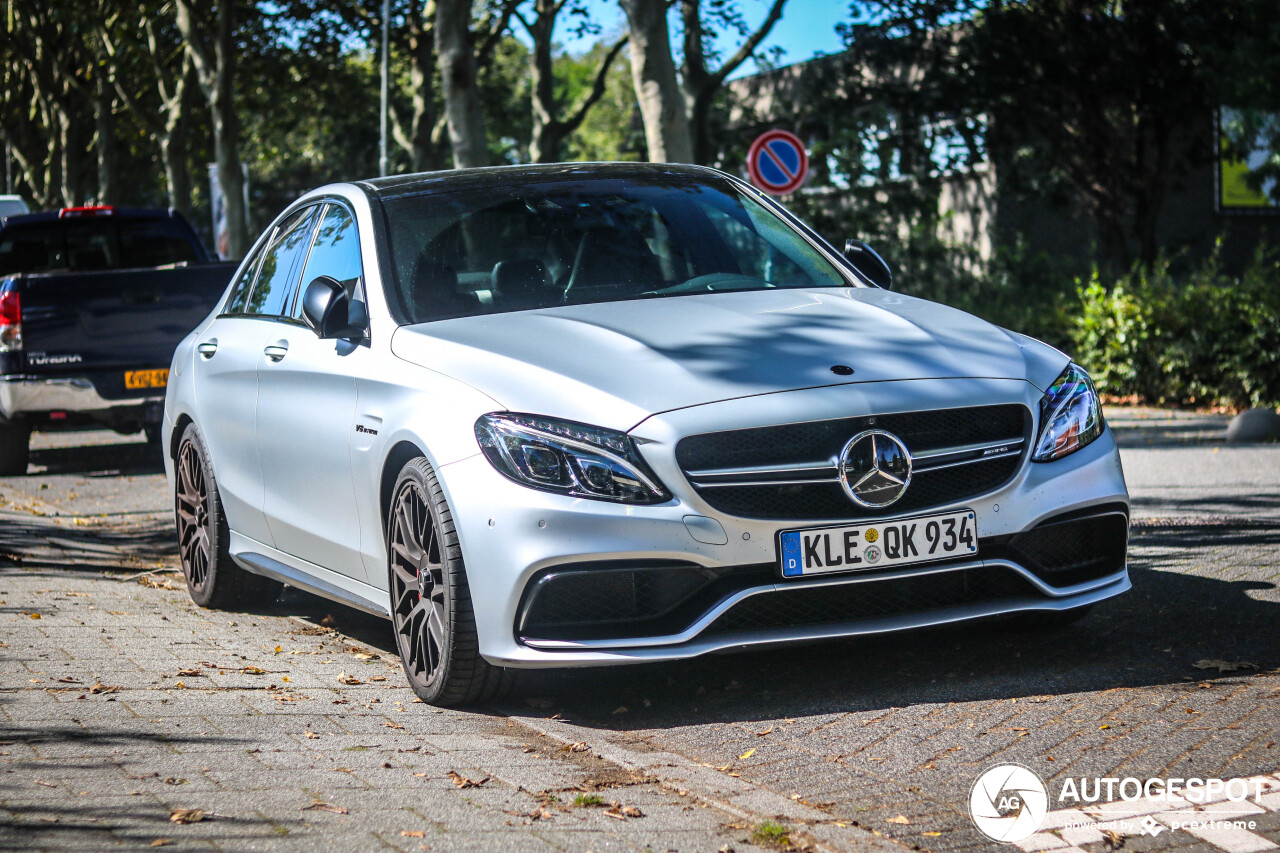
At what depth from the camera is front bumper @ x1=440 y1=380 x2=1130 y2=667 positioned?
14.3ft

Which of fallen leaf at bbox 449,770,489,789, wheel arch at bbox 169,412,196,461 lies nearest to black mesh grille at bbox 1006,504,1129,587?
fallen leaf at bbox 449,770,489,789

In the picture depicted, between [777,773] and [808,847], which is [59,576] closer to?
[777,773]

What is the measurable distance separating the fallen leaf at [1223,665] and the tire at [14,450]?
1075 cm

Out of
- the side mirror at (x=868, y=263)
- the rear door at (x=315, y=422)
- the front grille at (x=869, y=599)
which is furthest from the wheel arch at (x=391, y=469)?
the side mirror at (x=868, y=263)

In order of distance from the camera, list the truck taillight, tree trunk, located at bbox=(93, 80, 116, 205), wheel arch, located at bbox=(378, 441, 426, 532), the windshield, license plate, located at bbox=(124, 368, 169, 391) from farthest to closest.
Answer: tree trunk, located at bbox=(93, 80, 116, 205), license plate, located at bbox=(124, 368, 169, 391), the truck taillight, the windshield, wheel arch, located at bbox=(378, 441, 426, 532)

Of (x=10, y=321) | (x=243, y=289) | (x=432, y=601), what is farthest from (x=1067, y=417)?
(x=10, y=321)

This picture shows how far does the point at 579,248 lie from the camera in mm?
5715

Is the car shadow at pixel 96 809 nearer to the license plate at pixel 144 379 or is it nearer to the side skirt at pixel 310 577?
the side skirt at pixel 310 577

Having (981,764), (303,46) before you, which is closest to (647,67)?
(981,764)

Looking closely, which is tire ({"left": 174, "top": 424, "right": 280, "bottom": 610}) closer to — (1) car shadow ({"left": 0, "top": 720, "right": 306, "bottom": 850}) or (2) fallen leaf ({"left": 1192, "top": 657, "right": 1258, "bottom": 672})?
(1) car shadow ({"left": 0, "top": 720, "right": 306, "bottom": 850})

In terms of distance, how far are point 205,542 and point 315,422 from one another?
66.1 inches

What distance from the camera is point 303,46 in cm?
3616

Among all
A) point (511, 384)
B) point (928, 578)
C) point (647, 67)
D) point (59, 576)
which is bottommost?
point (59, 576)

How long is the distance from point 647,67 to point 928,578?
870cm
